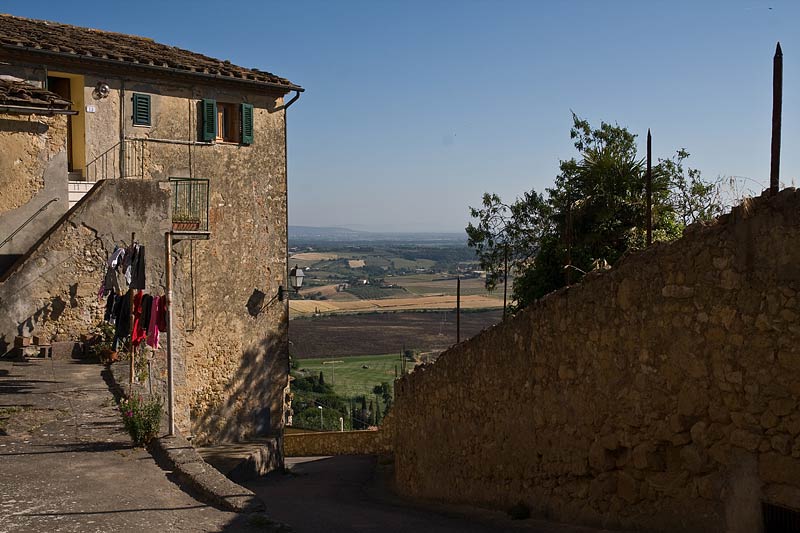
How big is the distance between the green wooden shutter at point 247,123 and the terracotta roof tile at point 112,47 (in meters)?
0.67

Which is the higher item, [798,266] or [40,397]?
[798,266]

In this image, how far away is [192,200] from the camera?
1878cm

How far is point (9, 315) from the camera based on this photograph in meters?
13.4

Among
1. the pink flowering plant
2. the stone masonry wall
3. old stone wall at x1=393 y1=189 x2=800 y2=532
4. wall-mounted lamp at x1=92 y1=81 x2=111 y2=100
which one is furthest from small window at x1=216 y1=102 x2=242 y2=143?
old stone wall at x1=393 y1=189 x2=800 y2=532

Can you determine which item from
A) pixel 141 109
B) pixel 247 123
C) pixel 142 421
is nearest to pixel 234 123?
pixel 247 123

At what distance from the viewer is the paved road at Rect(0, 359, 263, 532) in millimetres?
7117

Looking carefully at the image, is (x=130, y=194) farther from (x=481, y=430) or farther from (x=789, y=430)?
(x=789, y=430)

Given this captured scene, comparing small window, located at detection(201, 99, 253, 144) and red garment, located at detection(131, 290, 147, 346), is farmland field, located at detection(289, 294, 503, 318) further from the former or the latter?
red garment, located at detection(131, 290, 147, 346)

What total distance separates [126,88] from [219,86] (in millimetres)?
2174

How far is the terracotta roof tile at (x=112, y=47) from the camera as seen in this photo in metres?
16.6

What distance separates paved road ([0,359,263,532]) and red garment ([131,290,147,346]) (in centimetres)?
84

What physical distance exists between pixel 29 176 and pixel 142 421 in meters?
7.79

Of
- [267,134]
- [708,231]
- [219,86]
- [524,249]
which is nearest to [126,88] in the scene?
[219,86]

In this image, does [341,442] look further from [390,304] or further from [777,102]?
[390,304]
